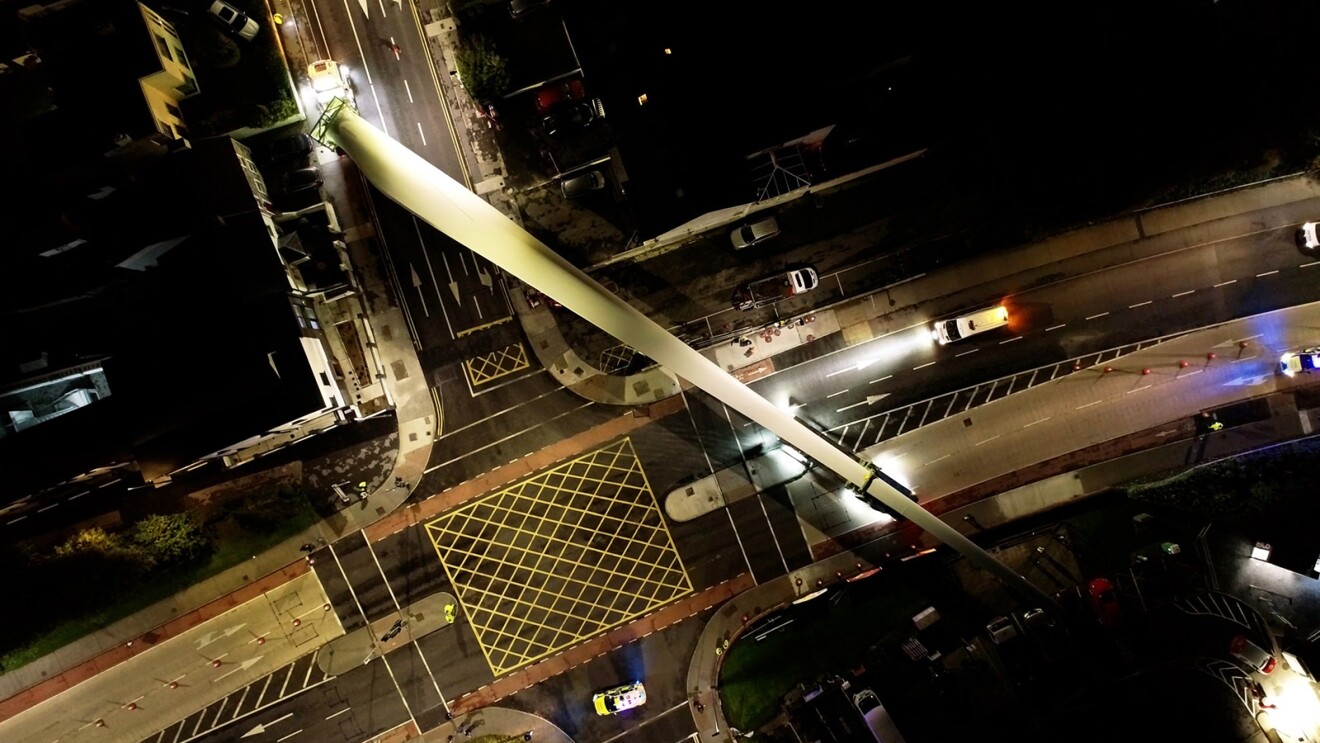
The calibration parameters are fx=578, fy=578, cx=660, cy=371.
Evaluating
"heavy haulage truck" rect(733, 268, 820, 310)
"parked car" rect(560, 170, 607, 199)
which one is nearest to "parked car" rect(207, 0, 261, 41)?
"parked car" rect(560, 170, 607, 199)

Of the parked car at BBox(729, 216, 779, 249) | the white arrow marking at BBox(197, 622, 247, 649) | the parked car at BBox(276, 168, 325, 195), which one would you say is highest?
the parked car at BBox(276, 168, 325, 195)

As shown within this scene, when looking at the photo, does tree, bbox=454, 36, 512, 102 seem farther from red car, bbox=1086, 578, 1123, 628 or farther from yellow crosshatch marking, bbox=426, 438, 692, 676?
red car, bbox=1086, 578, 1123, 628

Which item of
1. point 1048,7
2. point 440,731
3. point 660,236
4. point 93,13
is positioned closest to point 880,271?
point 660,236

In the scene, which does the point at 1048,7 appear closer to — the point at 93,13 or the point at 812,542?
the point at 812,542

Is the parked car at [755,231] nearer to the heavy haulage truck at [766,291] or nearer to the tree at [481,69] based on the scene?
the heavy haulage truck at [766,291]

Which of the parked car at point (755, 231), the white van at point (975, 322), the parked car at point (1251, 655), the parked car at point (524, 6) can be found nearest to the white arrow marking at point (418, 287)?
the parked car at point (524, 6)

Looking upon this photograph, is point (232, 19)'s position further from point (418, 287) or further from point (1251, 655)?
point (1251, 655)
